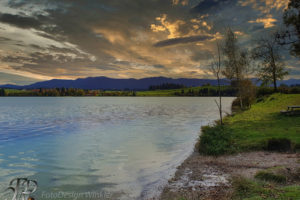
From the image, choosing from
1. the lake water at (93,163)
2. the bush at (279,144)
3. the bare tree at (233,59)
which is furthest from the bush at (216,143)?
the bare tree at (233,59)

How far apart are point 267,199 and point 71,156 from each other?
52.0ft

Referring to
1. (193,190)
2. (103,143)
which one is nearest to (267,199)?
(193,190)

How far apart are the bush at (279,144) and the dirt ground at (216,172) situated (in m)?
1.25

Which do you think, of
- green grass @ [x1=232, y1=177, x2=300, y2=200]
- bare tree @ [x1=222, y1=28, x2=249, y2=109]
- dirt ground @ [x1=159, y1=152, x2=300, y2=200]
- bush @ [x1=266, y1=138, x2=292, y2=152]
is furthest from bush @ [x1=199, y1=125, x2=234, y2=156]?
bare tree @ [x1=222, y1=28, x2=249, y2=109]

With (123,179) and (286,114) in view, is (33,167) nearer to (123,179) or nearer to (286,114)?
(123,179)

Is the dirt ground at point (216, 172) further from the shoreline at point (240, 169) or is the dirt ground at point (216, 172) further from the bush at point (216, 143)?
the bush at point (216, 143)

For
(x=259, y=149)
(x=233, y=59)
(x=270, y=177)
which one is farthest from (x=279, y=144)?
(x=233, y=59)

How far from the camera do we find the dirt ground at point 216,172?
8359mm

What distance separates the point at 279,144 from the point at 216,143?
4.56m

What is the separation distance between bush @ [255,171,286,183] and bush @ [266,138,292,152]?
6.25 m

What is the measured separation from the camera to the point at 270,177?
28.8 ft

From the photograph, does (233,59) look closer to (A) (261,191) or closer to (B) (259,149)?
(B) (259,149)

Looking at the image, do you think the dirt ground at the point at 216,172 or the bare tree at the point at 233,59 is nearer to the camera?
the dirt ground at the point at 216,172

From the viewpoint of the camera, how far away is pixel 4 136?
25859 millimetres
